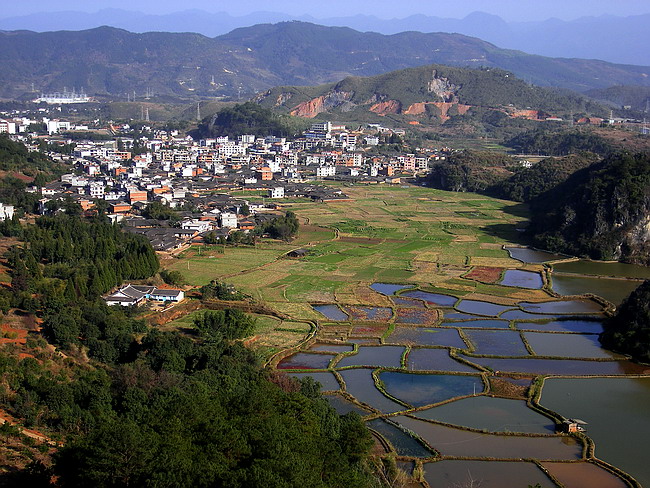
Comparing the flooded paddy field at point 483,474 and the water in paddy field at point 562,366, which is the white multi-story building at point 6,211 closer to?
the water in paddy field at point 562,366

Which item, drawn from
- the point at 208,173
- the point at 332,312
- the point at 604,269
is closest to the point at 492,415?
the point at 332,312

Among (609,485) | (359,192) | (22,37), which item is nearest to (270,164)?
(359,192)

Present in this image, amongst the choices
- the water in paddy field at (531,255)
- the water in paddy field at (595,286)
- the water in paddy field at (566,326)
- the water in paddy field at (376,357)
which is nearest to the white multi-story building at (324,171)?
the water in paddy field at (531,255)

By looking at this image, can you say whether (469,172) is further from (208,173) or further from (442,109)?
(442,109)

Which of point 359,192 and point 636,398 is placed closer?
point 636,398

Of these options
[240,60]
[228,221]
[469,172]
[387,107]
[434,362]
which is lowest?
[228,221]

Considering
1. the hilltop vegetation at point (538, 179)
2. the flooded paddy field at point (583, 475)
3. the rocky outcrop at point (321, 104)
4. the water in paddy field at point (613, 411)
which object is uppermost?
the rocky outcrop at point (321, 104)

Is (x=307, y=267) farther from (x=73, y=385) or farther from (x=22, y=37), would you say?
(x=22, y=37)
